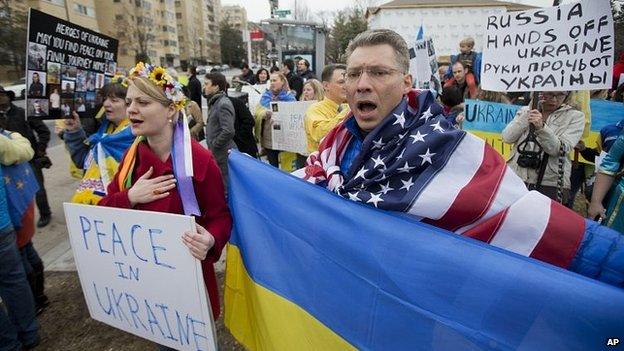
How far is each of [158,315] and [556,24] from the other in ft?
11.2

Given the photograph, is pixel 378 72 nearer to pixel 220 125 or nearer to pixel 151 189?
pixel 151 189

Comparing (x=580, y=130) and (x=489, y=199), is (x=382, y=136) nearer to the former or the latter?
(x=489, y=199)

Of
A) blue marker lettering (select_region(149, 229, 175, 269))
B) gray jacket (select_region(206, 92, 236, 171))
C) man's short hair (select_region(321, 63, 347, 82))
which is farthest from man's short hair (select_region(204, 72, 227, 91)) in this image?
blue marker lettering (select_region(149, 229, 175, 269))

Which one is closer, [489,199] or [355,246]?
[489,199]

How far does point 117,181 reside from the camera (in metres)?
2.18

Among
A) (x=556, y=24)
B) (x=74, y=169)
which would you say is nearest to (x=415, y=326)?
(x=556, y=24)

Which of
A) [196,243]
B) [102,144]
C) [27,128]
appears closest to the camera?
[196,243]

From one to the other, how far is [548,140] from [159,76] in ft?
9.59

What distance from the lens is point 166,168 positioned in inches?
79.8

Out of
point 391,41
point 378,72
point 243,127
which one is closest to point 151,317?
point 378,72

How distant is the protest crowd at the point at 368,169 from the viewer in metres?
1.31

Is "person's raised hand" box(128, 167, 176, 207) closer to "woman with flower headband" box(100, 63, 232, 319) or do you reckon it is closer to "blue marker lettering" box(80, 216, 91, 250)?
"woman with flower headband" box(100, 63, 232, 319)

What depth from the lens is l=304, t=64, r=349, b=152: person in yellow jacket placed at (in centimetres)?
384

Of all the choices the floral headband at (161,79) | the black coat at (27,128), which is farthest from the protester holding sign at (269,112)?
the floral headband at (161,79)
